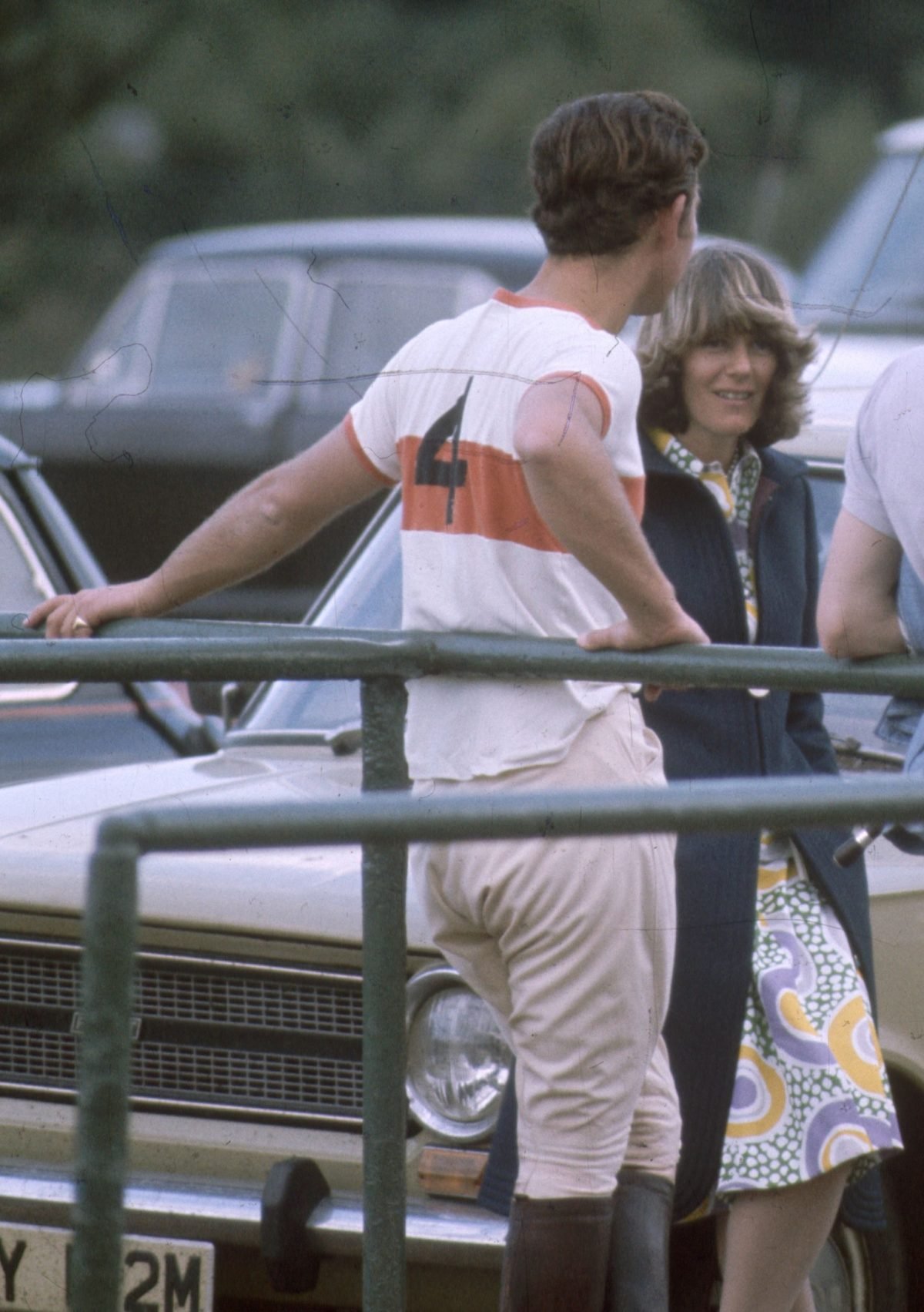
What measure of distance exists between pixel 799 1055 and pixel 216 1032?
855 millimetres

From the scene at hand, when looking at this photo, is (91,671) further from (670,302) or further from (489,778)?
(670,302)

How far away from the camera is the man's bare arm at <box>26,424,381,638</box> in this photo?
267cm

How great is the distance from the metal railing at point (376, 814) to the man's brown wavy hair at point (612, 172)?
1.65 feet

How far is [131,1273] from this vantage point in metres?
2.67

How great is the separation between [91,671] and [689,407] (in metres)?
1.02

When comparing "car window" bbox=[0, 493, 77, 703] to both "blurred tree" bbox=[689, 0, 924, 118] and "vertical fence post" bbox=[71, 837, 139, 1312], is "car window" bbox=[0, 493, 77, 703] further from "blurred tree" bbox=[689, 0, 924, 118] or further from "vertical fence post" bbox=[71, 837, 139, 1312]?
"vertical fence post" bbox=[71, 837, 139, 1312]

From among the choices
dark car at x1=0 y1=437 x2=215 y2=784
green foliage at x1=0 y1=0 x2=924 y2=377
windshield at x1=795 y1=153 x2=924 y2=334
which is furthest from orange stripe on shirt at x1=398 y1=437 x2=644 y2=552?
green foliage at x1=0 y1=0 x2=924 y2=377

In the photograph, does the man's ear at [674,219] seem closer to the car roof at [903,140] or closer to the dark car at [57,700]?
the dark car at [57,700]

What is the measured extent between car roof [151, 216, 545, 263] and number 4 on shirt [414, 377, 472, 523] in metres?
8.00

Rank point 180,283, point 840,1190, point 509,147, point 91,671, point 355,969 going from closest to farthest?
point 91,671, point 840,1190, point 355,969, point 180,283, point 509,147

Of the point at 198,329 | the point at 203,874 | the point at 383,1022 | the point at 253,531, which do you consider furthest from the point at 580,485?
the point at 198,329

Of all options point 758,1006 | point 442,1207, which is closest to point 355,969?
point 442,1207

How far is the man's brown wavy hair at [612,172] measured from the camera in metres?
2.47

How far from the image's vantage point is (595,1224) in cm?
247
